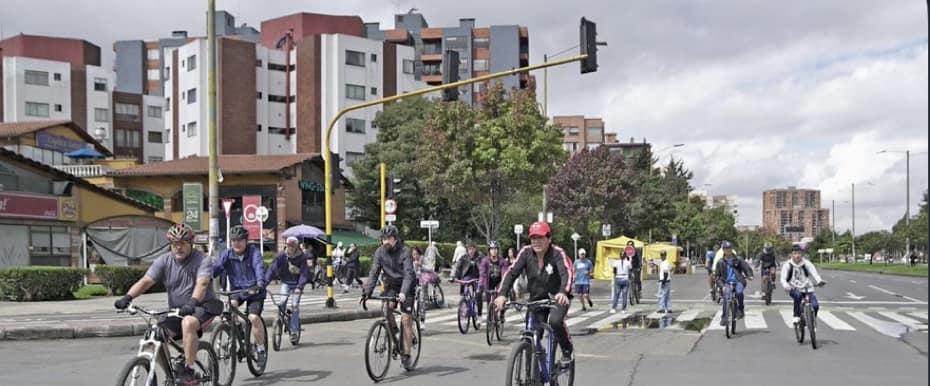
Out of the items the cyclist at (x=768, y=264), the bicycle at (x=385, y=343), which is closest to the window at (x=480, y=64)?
the cyclist at (x=768, y=264)

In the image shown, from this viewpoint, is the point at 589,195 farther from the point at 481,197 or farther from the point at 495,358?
the point at 495,358

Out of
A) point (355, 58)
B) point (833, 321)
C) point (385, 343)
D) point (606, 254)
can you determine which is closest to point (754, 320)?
point (833, 321)

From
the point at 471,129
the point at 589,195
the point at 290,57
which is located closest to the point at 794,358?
the point at 471,129

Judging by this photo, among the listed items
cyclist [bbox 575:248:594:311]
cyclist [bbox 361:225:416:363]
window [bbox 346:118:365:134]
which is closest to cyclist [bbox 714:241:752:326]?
cyclist [bbox 575:248:594:311]

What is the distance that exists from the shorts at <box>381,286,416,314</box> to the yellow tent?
30.0 meters

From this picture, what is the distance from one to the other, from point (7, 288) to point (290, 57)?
4737 centimetres

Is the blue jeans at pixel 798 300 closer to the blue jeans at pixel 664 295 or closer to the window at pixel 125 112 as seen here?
the blue jeans at pixel 664 295

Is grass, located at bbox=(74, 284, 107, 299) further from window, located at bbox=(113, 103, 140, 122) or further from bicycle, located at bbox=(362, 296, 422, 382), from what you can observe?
window, located at bbox=(113, 103, 140, 122)

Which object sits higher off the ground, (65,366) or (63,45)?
(63,45)

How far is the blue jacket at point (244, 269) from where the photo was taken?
386 inches

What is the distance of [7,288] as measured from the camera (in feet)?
71.4

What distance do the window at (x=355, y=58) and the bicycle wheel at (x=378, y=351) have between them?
56.3m

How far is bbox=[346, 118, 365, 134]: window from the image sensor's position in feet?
211

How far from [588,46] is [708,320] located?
6591mm
